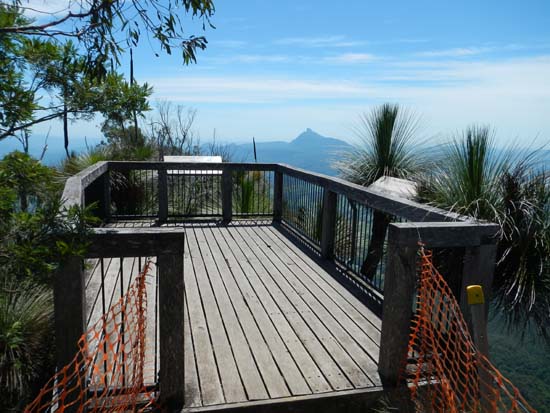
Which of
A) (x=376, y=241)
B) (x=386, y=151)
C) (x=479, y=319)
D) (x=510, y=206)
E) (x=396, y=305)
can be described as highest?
(x=386, y=151)

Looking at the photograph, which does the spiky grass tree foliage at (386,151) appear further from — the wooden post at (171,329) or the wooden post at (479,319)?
the wooden post at (479,319)

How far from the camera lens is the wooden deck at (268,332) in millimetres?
2602

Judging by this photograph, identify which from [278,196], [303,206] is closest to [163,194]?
[278,196]

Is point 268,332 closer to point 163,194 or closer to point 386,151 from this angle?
point 163,194

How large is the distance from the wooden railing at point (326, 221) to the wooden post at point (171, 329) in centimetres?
1

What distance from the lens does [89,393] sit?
8.07 ft

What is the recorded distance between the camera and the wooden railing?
2.54 m

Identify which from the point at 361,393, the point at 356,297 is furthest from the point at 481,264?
the point at 356,297

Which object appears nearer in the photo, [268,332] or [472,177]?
[268,332]

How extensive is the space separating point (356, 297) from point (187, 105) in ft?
39.8

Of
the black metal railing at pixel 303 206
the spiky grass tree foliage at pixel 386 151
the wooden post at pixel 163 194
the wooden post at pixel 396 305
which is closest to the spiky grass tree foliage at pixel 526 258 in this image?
the wooden post at pixel 396 305

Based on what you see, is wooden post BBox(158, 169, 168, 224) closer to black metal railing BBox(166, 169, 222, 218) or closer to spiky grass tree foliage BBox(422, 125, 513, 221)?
black metal railing BBox(166, 169, 222, 218)

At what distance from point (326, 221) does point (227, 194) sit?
236cm

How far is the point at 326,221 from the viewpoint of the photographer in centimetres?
498
